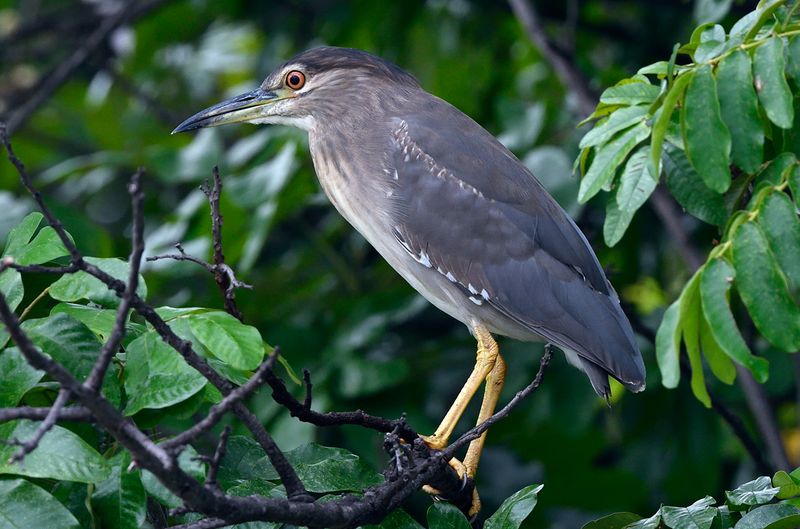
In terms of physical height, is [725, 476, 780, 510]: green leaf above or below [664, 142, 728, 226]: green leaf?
below

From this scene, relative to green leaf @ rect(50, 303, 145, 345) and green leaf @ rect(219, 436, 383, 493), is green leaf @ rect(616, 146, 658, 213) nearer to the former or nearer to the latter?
green leaf @ rect(219, 436, 383, 493)

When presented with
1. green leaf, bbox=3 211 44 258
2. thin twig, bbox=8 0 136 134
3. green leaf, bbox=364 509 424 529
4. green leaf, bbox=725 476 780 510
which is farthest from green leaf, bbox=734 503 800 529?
thin twig, bbox=8 0 136 134

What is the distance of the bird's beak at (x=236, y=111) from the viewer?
13.6ft

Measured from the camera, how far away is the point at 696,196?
9.23 ft

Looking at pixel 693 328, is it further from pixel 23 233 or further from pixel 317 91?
pixel 317 91

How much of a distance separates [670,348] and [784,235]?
15.3 inches

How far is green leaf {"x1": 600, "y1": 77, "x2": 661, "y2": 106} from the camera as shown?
279 centimetres

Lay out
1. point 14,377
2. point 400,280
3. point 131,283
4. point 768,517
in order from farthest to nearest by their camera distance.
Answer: point 400,280, point 768,517, point 14,377, point 131,283

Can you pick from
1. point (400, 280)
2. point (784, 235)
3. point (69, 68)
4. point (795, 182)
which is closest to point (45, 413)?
point (784, 235)

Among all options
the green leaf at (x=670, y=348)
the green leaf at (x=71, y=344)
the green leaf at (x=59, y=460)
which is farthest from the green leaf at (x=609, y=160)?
the green leaf at (x=59, y=460)

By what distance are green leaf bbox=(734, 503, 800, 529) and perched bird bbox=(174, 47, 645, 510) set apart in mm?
1042

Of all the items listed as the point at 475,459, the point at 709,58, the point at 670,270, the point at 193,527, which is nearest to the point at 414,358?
the point at 475,459

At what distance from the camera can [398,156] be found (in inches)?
155

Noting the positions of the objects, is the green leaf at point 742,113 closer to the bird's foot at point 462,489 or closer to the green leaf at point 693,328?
the green leaf at point 693,328
